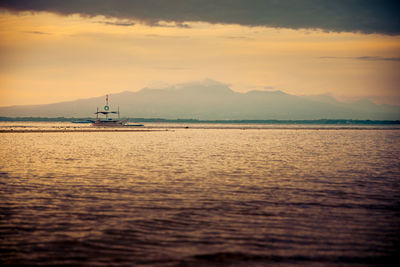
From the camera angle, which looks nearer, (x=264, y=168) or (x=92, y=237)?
(x=92, y=237)

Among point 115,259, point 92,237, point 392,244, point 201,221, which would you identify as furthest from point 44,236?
point 392,244

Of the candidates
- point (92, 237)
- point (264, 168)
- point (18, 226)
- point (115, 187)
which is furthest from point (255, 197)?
point (264, 168)

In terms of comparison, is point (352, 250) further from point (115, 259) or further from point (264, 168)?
point (264, 168)

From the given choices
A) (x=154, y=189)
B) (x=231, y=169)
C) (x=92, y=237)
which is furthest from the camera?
(x=231, y=169)

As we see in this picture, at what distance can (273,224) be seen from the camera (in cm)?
1645

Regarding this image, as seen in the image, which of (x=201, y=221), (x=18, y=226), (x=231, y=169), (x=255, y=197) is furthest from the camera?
(x=231, y=169)

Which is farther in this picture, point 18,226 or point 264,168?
point 264,168

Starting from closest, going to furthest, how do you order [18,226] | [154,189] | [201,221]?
[18,226], [201,221], [154,189]

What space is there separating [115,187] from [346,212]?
1335cm

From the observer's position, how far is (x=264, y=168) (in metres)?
36.2

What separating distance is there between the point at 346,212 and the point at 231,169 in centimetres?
1676

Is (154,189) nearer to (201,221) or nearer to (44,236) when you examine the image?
(201,221)

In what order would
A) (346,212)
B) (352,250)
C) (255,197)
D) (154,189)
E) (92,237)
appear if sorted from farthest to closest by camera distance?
(154,189) → (255,197) → (346,212) → (92,237) → (352,250)

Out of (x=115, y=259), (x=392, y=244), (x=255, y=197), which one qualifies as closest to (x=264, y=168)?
(x=255, y=197)
